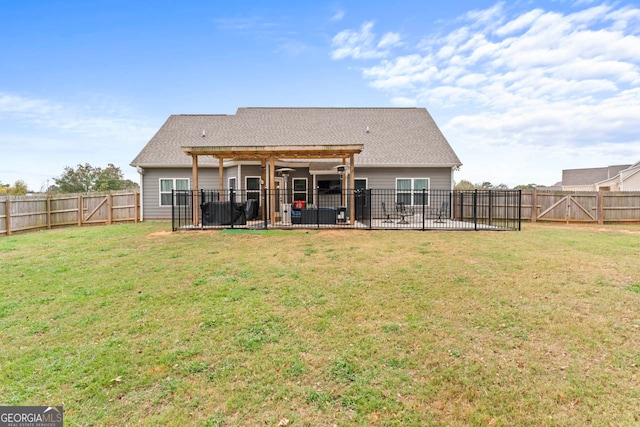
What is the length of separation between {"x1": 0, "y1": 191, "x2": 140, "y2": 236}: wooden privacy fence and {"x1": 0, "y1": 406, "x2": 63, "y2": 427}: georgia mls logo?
12.9m

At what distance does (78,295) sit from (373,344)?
429 centimetres

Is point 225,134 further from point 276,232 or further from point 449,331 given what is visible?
point 449,331

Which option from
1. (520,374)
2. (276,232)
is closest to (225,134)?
(276,232)

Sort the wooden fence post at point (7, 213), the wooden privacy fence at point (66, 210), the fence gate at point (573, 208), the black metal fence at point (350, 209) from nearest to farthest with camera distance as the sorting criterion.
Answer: the wooden fence post at point (7, 213), the wooden privacy fence at point (66, 210), the black metal fence at point (350, 209), the fence gate at point (573, 208)

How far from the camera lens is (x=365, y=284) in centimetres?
489

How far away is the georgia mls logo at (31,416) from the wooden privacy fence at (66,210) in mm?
12916

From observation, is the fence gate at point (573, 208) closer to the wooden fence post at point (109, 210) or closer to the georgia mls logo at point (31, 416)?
the georgia mls logo at point (31, 416)

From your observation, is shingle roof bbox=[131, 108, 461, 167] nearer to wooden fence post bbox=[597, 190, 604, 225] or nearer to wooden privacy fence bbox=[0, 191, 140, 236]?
wooden privacy fence bbox=[0, 191, 140, 236]

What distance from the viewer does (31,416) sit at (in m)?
2.22

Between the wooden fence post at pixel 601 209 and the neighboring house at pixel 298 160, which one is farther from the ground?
the neighboring house at pixel 298 160

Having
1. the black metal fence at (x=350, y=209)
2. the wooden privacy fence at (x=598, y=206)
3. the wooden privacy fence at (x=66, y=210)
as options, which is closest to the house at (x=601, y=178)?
the wooden privacy fence at (x=598, y=206)

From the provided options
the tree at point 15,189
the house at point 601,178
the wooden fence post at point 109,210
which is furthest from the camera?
Result: the house at point 601,178

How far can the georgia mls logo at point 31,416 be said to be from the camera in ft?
7.13

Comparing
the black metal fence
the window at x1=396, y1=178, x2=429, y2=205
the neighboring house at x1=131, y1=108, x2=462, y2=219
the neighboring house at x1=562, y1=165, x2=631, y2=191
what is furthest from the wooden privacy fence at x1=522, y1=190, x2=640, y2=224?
the neighboring house at x1=562, y1=165, x2=631, y2=191
